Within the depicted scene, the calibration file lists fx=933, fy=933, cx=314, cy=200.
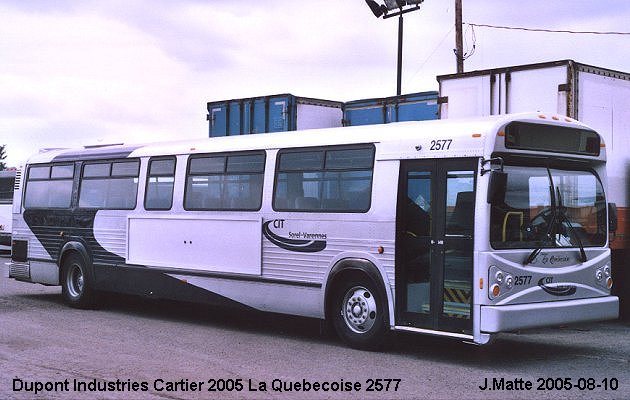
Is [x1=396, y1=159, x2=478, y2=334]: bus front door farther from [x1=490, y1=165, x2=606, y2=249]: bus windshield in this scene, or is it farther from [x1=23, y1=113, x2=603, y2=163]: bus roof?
[x1=490, y1=165, x2=606, y2=249]: bus windshield

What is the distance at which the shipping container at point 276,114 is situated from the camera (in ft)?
63.5

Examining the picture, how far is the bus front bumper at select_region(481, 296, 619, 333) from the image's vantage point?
9875 mm

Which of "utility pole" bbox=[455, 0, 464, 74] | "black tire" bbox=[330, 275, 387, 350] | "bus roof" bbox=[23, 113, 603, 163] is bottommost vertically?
"black tire" bbox=[330, 275, 387, 350]

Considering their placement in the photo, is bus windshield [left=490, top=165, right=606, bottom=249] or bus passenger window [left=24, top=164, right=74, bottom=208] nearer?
bus windshield [left=490, top=165, right=606, bottom=249]

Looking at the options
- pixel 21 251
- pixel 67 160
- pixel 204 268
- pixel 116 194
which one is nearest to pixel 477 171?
pixel 204 268

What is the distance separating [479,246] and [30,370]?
193 inches

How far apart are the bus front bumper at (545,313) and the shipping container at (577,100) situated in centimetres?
227

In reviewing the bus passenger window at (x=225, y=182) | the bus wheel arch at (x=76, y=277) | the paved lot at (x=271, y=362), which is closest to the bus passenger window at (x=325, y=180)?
the bus passenger window at (x=225, y=182)

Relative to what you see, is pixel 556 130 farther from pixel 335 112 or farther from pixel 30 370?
pixel 335 112

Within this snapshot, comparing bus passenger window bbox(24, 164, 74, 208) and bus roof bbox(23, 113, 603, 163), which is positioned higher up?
bus roof bbox(23, 113, 603, 163)

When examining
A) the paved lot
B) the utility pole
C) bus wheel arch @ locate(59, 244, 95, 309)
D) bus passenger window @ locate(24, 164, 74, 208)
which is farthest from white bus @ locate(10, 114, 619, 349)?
the utility pole

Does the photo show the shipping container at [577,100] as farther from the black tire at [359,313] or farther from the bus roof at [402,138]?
the black tire at [359,313]

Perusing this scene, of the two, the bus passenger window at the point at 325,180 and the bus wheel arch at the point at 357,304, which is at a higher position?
the bus passenger window at the point at 325,180

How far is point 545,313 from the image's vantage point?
10312 mm
